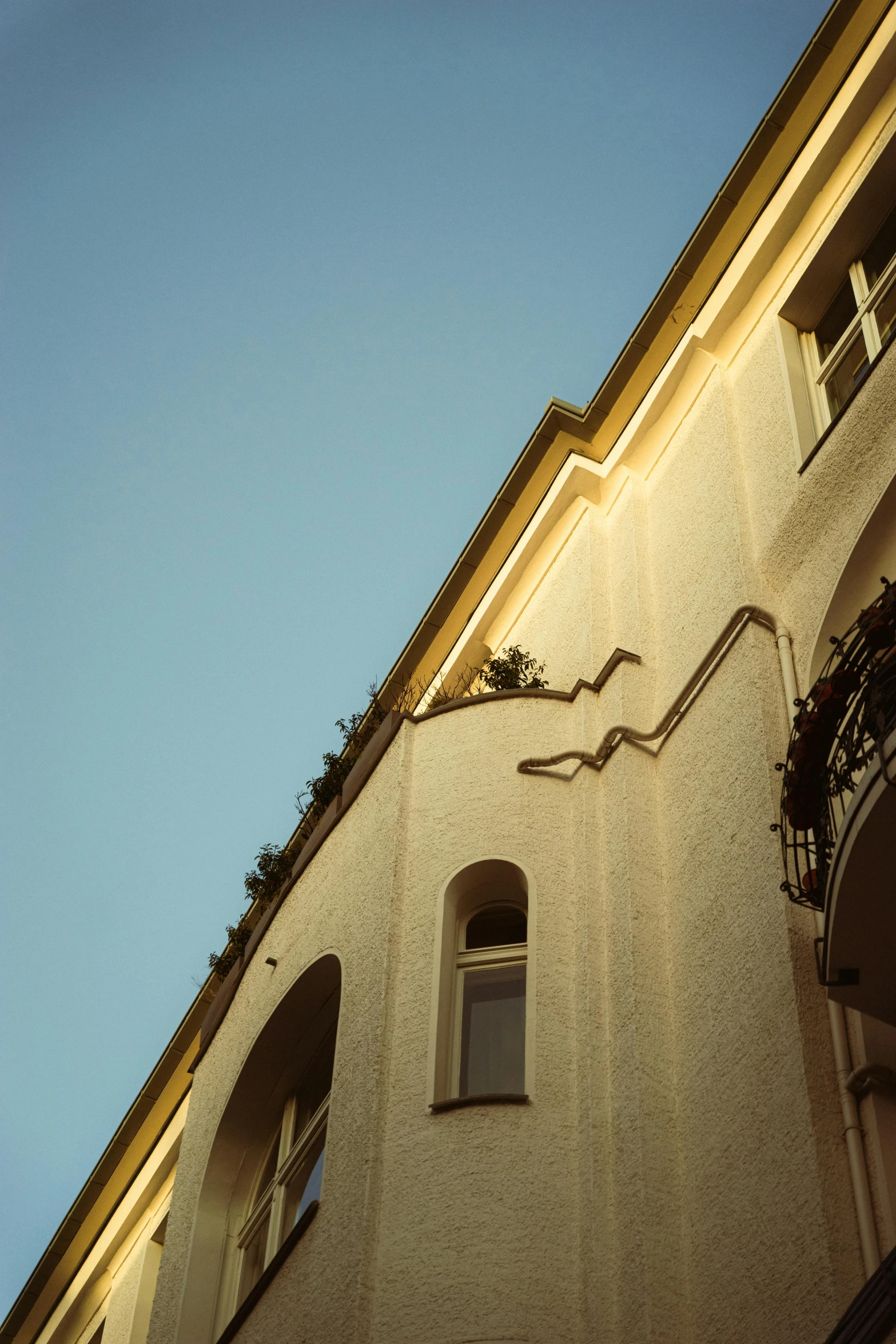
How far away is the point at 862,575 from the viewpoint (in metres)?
9.59

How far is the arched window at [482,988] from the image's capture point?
9.54 metres

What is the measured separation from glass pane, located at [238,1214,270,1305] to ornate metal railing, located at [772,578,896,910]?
242 inches

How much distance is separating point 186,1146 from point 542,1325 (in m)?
6.32

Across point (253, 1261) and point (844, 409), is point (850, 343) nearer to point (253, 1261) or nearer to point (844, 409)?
point (844, 409)

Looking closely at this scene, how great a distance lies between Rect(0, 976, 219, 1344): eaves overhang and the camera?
59.0ft

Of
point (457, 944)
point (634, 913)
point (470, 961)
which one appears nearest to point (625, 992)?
point (634, 913)

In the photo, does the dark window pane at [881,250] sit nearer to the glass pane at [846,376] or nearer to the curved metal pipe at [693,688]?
the glass pane at [846,376]

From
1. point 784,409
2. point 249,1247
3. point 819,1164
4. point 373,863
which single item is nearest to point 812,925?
point 819,1164

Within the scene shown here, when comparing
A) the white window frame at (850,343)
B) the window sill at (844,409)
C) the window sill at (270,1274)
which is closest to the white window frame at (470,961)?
the window sill at (270,1274)

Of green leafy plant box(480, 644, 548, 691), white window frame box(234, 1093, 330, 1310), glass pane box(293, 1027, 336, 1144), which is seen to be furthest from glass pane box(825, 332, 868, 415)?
white window frame box(234, 1093, 330, 1310)

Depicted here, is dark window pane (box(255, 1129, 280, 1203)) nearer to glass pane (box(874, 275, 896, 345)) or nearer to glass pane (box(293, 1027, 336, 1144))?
glass pane (box(293, 1027, 336, 1144))

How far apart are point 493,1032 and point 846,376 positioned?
5665 millimetres

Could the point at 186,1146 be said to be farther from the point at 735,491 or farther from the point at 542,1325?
the point at 735,491

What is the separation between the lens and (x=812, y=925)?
8.30m
